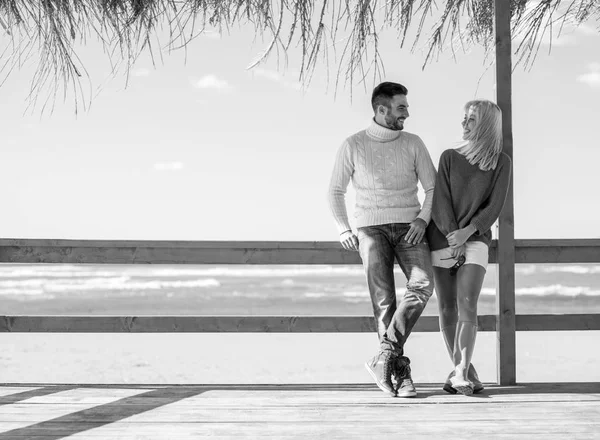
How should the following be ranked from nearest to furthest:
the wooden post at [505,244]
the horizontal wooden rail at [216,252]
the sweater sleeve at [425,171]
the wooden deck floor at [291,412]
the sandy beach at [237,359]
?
the wooden deck floor at [291,412] → the sweater sleeve at [425,171] → the wooden post at [505,244] → the horizontal wooden rail at [216,252] → the sandy beach at [237,359]

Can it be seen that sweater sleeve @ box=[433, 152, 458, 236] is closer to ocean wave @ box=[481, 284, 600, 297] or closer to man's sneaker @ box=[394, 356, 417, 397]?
man's sneaker @ box=[394, 356, 417, 397]

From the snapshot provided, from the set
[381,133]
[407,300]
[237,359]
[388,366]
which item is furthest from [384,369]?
[237,359]

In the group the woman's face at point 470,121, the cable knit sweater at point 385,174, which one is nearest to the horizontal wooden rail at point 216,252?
Answer: the cable knit sweater at point 385,174

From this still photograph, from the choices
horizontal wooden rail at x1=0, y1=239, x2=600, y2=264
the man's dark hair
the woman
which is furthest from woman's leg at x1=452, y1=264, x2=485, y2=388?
the man's dark hair

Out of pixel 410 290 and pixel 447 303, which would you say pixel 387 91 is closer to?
pixel 410 290

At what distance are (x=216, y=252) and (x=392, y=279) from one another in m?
0.99

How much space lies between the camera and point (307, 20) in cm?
398

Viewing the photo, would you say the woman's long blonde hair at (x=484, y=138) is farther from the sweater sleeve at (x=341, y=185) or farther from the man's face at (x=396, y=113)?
the sweater sleeve at (x=341, y=185)

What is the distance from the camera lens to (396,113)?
3.39 meters

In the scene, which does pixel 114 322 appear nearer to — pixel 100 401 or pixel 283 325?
pixel 100 401

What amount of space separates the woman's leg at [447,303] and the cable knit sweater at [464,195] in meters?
0.15

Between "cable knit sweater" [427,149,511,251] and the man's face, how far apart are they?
25 cm

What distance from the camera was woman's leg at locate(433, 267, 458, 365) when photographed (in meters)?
3.46

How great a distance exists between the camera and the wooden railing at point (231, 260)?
378cm
